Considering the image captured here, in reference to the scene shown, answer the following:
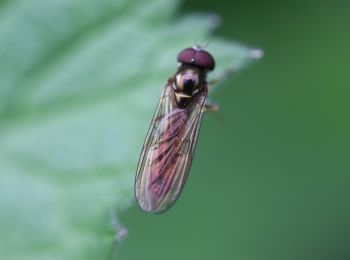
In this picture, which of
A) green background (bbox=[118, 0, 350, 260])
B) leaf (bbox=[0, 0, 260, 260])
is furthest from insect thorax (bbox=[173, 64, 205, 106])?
green background (bbox=[118, 0, 350, 260])

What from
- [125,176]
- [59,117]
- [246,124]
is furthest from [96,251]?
[246,124]

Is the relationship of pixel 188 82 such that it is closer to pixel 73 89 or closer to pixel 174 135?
pixel 174 135

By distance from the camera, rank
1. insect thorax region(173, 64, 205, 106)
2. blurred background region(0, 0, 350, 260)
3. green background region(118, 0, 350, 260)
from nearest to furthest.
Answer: blurred background region(0, 0, 350, 260), insect thorax region(173, 64, 205, 106), green background region(118, 0, 350, 260)

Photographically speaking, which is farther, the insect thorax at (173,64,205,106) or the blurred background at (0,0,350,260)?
the insect thorax at (173,64,205,106)

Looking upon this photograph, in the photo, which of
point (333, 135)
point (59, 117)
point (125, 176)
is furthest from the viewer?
point (333, 135)

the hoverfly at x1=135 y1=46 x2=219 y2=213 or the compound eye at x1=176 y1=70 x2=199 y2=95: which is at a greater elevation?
the compound eye at x1=176 y1=70 x2=199 y2=95

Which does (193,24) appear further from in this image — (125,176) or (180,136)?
(125,176)

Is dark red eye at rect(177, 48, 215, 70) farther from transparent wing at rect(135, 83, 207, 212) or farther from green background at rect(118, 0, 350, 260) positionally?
green background at rect(118, 0, 350, 260)

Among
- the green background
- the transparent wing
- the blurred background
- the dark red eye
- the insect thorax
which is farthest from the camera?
the green background
